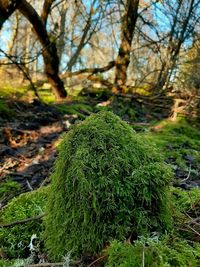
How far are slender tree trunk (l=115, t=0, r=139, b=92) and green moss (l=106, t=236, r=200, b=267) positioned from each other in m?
8.46

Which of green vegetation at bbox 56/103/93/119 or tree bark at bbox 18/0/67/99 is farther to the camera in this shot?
green vegetation at bbox 56/103/93/119

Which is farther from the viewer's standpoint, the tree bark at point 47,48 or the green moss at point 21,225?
the tree bark at point 47,48

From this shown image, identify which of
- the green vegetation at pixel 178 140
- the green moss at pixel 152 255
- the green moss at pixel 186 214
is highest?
the green moss at pixel 152 255

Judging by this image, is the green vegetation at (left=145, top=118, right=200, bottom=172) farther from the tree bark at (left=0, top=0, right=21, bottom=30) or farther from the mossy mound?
the tree bark at (left=0, top=0, right=21, bottom=30)

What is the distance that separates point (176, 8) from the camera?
884 centimetres

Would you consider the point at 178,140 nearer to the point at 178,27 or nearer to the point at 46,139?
the point at 46,139

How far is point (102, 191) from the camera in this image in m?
1.66

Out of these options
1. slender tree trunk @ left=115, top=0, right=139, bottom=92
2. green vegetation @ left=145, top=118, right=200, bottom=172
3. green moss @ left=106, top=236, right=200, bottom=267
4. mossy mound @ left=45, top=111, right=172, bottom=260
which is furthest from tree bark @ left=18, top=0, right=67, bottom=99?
green moss @ left=106, top=236, right=200, bottom=267

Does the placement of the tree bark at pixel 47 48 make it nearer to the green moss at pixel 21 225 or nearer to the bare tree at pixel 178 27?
the bare tree at pixel 178 27

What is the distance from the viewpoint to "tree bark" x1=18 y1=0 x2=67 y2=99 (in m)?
7.59

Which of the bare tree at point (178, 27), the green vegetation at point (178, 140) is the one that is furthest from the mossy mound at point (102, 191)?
the bare tree at point (178, 27)

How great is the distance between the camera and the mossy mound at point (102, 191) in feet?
5.42

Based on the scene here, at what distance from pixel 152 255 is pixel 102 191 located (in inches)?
14.4

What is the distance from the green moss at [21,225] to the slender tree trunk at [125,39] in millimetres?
7724
